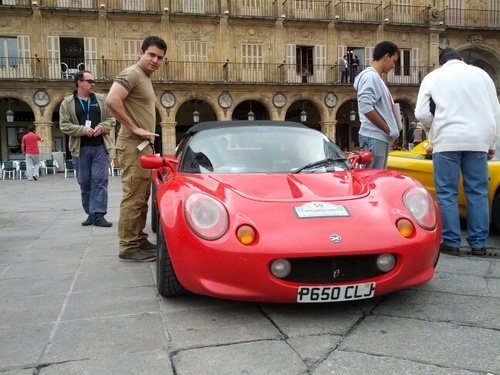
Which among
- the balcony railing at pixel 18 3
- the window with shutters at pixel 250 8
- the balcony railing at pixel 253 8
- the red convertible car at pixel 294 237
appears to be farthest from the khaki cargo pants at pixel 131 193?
the window with shutters at pixel 250 8

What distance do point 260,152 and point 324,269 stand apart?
4.02 feet

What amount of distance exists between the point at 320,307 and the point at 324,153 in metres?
1.27

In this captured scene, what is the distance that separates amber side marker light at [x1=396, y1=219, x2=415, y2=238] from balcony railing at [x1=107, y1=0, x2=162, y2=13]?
21962 mm

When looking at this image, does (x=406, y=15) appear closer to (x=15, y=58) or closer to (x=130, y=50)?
(x=130, y=50)

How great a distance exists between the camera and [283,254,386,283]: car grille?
87.4 inches

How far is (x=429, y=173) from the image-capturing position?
191 inches

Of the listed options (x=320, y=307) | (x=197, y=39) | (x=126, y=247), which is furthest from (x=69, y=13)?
(x=320, y=307)

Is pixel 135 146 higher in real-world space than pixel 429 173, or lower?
higher

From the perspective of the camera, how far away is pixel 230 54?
910 inches

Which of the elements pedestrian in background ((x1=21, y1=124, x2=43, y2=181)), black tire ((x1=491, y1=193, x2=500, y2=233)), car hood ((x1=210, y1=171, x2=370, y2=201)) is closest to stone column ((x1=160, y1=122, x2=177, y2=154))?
pedestrian in background ((x1=21, y1=124, x2=43, y2=181))

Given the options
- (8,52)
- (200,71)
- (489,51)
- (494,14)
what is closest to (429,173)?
(200,71)

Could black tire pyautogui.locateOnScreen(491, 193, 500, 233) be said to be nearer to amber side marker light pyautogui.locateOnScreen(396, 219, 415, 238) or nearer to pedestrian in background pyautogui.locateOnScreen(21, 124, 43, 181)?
amber side marker light pyautogui.locateOnScreen(396, 219, 415, 238)

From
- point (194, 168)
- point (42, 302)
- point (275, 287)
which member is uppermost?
point (194, 168)

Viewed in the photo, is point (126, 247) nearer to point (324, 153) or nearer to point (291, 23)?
point (324, 153)
